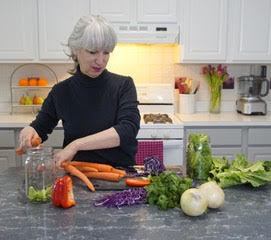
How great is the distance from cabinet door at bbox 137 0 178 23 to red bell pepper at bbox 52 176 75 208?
2.21 meters

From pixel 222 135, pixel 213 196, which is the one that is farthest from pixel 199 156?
pixel 222 135

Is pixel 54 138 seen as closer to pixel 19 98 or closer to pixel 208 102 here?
pixel 19 98

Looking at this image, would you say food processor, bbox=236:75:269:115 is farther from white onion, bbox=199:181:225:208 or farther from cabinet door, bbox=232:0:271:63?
white onion, bbox=199:181:225:208

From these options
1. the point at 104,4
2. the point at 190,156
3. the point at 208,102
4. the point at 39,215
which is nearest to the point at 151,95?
the point at 208,102

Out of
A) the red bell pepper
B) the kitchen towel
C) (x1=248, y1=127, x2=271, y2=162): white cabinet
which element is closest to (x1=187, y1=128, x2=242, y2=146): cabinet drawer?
(x1=248, y1=127, x2=271, y2=162): white cabinet

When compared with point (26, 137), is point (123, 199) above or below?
below

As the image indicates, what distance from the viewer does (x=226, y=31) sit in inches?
127

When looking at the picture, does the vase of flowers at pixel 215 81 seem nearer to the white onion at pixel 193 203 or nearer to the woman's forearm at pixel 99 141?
the woman's forearm at pixel 99 141

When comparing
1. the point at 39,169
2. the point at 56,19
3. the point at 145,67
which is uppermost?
the point at 56,19

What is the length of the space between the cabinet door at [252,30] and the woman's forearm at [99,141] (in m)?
2.06

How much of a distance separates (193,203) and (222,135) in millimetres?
2016

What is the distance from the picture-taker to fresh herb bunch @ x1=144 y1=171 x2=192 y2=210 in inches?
48.4

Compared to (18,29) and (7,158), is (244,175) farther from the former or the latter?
(18,29)

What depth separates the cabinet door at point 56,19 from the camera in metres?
3.12
